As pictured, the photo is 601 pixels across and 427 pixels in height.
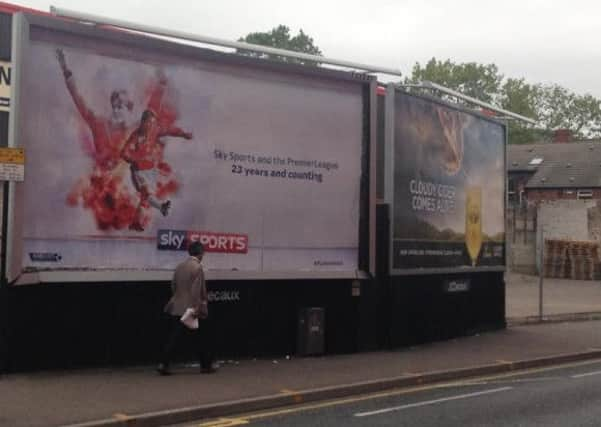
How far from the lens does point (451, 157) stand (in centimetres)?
1691

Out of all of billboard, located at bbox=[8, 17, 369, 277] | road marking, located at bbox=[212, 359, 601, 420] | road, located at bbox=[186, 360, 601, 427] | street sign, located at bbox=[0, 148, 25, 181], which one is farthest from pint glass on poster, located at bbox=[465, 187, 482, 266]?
street sign, located at bbox=[0, 148, 25, 181]

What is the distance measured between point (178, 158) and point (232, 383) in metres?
3.30

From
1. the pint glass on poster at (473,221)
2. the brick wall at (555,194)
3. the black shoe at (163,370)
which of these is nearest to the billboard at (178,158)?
the black shoe at (163,370)

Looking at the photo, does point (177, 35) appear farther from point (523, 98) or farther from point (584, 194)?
point (523, 98)

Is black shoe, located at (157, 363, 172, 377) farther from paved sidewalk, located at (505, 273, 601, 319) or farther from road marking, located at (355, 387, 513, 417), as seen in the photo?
paved sidewalk, located at (505, 273, 601, 319)

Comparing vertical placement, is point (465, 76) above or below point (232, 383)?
above

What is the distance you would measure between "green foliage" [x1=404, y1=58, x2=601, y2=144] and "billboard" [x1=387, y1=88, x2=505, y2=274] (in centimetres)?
6776

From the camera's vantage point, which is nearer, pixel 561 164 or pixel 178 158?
pixel 178 158

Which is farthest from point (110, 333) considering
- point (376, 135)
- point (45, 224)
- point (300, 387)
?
point (376, 135)

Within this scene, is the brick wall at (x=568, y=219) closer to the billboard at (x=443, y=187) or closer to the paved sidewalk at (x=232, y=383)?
the billboard at (x=443, y=187)

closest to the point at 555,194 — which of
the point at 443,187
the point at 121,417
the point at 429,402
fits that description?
the point at 443,187

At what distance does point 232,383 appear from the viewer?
10891 mm

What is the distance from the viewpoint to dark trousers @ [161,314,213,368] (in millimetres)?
11180

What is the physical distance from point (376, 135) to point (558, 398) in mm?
5832
